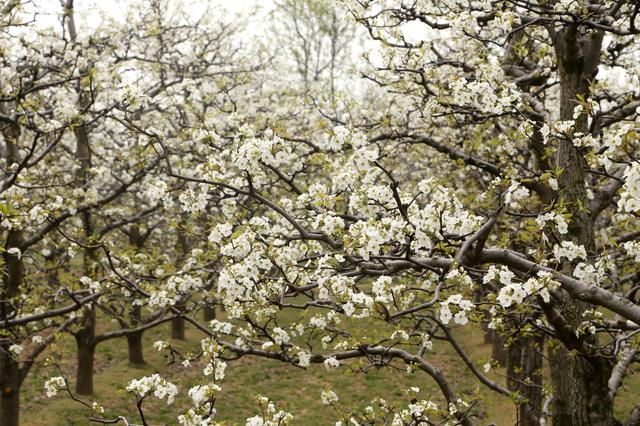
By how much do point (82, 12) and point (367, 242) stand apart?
11.6 m

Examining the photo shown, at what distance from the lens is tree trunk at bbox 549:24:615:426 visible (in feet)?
18.8

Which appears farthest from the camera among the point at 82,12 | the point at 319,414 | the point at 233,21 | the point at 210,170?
the point at 233,21

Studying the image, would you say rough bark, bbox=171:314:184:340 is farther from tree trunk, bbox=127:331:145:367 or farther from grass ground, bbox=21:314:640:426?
tree trunk, bbox=127:331:145:367

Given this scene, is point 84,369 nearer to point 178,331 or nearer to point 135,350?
point 135,350

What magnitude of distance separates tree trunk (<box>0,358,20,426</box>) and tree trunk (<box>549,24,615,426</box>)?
29.8ft

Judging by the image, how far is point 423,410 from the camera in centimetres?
527

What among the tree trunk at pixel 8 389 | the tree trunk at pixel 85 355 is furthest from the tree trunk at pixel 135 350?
the tree trunk at pixel 8 389

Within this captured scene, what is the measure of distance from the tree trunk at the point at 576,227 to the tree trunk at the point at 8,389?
9.10m

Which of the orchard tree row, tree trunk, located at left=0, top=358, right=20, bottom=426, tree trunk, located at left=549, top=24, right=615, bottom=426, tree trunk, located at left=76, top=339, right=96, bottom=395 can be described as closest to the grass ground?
tree trunk, located at left=76, top=339, right=96, bottom=395

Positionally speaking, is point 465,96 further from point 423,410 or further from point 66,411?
point 66,411

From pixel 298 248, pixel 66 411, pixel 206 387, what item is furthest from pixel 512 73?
pixel 66 411

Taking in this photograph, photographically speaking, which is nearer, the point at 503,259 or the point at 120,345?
the point at 503,259

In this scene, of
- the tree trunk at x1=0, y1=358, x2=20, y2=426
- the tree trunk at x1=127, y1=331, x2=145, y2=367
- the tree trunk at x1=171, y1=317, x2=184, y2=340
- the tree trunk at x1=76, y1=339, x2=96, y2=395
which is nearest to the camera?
the tree trunk at x1=0, y1=358, x2=20, y2=426

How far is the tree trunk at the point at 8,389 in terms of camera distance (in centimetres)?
1048
